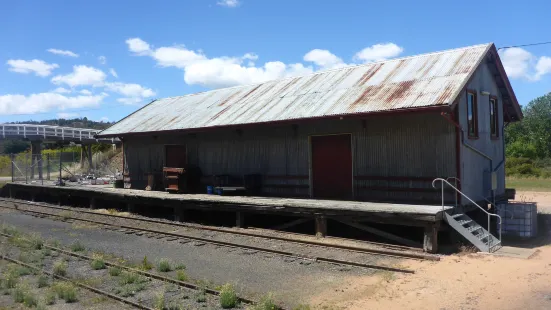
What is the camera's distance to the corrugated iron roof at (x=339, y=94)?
470 inches

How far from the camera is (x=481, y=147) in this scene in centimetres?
1329

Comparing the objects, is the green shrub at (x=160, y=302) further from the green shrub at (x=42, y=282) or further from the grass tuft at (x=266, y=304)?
the green shrub at (x=42, y=282)

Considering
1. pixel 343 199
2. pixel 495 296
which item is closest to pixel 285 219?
pixel 343 199

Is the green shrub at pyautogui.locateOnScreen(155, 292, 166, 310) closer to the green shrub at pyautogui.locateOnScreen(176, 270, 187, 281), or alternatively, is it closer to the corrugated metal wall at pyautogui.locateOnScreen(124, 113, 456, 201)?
the green shrub at pyautogui.locateOnScreen(176, 270, 187, 281)

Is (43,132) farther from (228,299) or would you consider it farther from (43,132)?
(228,299)

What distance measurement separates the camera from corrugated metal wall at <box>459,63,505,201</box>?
12.0m

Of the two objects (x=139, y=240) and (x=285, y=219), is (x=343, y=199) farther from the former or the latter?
(x=139, y=240)

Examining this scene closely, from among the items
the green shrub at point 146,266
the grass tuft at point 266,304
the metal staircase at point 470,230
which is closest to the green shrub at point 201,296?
the grass tuft at point 266,304

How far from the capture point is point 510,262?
28.9 ft

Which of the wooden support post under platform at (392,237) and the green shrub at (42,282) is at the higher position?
the wooden support post under platform at (392,237)

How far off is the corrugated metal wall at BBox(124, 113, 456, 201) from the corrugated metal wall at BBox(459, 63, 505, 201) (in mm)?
696

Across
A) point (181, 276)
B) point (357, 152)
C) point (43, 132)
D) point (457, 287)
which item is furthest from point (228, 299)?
point (43, 132)

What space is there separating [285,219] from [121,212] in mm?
7937

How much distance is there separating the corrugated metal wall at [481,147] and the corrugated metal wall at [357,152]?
0.70 m
